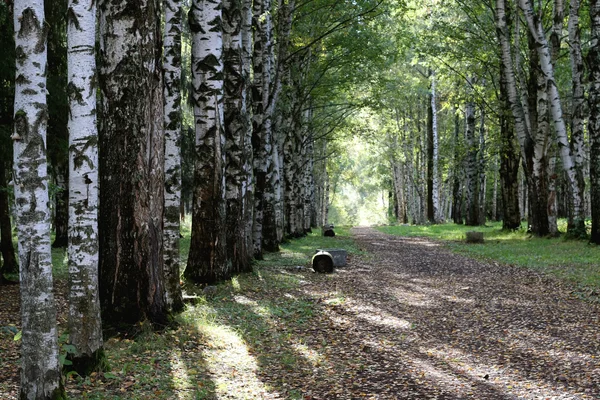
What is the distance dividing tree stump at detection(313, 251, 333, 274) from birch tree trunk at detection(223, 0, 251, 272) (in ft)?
6.65

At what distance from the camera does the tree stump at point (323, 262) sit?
13.8 meters

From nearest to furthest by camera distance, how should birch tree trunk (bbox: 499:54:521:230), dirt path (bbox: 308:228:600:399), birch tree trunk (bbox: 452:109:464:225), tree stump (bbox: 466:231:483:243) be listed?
dirt path (bbox: 308:228:600:399) → tree stump (bbox: 466:231:483:243) → birch tree trunk (bbox: 499:54:521:230) → birch tree trunk (bbox: 452:109:464:225)

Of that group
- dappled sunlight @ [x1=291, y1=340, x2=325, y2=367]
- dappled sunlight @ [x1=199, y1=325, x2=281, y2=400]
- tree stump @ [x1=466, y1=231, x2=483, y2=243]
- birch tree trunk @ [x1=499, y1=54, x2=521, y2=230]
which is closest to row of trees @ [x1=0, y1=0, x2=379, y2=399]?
dappled sunlight @ [x1=199, y1=325, x2=281, y2=400]

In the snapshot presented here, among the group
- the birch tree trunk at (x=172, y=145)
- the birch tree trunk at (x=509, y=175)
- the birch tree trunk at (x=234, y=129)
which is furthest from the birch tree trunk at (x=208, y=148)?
the birch tree trunk at (x=509, y=175)

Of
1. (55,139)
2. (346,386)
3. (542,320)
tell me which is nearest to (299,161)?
(55,139)

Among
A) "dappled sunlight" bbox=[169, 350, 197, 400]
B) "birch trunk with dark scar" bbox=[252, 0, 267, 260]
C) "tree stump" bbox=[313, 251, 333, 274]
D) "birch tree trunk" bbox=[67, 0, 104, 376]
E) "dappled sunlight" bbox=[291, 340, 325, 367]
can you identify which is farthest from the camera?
"birch trunk with dark scar" bbox=[252, 0, 267, 260]

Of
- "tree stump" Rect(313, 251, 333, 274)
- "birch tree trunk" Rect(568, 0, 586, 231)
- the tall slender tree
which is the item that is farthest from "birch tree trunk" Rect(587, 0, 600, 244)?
the tall slender tree

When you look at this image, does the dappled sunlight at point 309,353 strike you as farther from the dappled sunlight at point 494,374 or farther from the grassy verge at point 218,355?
the dappled sunlight at point 494,374

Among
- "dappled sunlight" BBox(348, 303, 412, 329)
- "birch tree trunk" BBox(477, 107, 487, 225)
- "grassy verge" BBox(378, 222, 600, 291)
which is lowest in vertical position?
"dappled sunlight" BBox(348, 303, 412, 329)

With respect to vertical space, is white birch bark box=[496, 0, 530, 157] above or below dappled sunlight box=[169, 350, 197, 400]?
above

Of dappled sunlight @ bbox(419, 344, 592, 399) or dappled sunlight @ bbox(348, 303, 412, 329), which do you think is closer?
dappled sunlight @ bbox(419, 344, 592, 399)

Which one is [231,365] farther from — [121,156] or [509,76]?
[509,76]

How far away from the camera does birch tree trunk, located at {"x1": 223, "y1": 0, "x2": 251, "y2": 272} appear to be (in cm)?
1198

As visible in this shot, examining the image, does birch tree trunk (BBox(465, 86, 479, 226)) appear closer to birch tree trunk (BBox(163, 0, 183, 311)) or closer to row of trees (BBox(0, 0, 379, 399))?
row of trees (BBox(0, 0, 379, 399))
